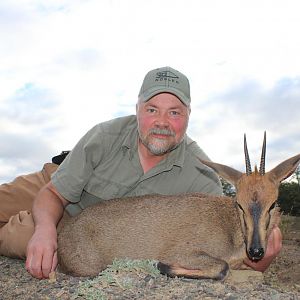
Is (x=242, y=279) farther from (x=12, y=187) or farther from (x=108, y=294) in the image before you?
(x=12, y=187)

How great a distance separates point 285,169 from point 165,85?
6.97 feet

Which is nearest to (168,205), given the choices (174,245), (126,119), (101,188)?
(174,245)

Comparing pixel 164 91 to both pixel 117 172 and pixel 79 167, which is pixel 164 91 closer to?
pixel 117 172

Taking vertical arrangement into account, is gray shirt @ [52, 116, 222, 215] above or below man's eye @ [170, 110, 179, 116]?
below

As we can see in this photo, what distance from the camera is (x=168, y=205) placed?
7.21 m

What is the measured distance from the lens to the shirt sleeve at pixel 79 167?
756cm

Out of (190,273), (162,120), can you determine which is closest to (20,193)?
(162,120)

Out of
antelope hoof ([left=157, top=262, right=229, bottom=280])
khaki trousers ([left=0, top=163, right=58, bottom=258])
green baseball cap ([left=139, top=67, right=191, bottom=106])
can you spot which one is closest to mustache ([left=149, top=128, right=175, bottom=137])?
green baseball cap ([left=139, top=67, right=191, bottom=106])

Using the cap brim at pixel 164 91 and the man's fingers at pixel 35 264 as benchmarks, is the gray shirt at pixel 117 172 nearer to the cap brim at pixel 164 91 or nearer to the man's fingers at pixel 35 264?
the cap brim at pixel 164 91

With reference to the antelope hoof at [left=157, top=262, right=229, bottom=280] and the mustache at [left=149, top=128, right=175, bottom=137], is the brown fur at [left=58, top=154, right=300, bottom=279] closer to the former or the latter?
the antelope hoof at [left=157, top=262, right=229, bottom=280]

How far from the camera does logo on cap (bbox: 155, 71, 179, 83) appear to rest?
26.1 feet

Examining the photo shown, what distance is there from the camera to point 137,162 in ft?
26.2

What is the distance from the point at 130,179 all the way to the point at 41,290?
7.07 feet

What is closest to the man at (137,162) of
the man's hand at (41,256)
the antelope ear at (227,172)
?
the man's hand at (41,256)
